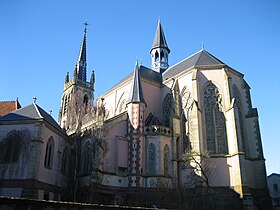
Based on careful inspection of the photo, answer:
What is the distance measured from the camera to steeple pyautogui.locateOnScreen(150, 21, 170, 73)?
40216 mm

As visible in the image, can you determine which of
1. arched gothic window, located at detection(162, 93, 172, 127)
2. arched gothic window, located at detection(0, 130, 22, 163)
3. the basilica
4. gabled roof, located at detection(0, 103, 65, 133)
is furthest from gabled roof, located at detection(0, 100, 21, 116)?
arched gothic window, located at detection(162, 93, 172, 127)

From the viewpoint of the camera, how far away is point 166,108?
2994cm

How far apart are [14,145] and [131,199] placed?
1000 centimetres

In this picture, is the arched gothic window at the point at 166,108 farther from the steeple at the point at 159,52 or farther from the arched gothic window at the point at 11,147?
the arched gothic window at the point at 11,147

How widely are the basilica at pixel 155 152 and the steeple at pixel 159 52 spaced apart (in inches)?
420

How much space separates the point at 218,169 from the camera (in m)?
24.1

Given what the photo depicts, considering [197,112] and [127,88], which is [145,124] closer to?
[197,112]

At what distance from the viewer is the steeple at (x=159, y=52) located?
132 ft

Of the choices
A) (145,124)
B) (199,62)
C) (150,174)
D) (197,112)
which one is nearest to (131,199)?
(150,174)

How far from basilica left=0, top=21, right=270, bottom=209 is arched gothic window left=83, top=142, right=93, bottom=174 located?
0.16ft

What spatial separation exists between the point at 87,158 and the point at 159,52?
76.4ft

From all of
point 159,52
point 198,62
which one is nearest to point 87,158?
point 198,62

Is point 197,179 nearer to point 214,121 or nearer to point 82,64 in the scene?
point 214,121

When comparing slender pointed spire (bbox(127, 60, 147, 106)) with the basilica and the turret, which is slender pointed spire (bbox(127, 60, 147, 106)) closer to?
the turret
